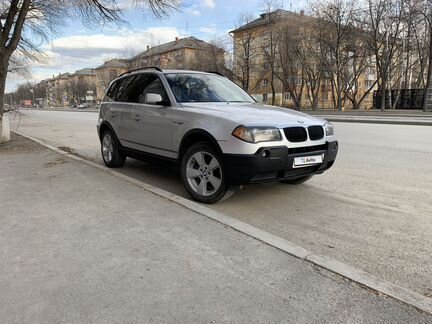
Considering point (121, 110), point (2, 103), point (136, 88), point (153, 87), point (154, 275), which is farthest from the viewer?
point (2, 103)

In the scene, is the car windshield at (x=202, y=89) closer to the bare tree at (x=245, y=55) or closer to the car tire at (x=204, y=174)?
the car tire at (x=204, y=174)

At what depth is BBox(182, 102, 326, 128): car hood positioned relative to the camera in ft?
15.3

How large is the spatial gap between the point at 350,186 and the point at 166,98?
10.6 feet

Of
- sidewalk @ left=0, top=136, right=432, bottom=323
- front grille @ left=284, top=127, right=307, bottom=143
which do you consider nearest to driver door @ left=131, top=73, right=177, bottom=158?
sidewalk @ left=0, top=136, right=432, bottom=323

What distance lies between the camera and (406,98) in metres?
40.5

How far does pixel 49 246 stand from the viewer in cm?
373

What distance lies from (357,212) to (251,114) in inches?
71.1

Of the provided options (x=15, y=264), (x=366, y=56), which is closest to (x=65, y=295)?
(x=15, y=264)

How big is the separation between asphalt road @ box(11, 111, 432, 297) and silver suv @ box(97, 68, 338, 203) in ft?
1.39

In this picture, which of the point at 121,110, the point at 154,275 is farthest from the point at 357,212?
the point at 121,110

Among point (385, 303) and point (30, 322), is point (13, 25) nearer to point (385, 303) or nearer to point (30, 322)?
point (30, 322)

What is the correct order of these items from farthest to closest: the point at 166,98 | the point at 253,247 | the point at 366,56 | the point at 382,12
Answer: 1. the point at 366,56
2. the point at 382,12
3. the point at 166,98
4. the point at 253,247

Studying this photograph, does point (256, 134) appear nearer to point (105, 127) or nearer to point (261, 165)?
point (261, 165)

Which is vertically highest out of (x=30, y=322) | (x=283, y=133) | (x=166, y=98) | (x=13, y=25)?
(x=13, y=25)
